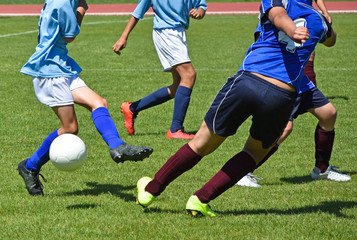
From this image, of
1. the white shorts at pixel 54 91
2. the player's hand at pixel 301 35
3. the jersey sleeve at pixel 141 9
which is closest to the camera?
the player's hand at pixel 301 35

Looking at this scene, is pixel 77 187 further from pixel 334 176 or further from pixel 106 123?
pixel 334 176

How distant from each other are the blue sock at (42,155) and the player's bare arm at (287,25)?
89.7 inches

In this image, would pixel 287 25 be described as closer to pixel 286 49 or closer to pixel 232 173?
pixel 286 49

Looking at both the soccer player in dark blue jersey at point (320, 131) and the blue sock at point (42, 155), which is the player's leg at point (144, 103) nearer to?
the soccer player in dark blue jersey at point (320, 131)

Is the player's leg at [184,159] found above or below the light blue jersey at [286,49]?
below

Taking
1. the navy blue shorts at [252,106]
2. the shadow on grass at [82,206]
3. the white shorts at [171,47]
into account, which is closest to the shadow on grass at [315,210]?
the navy blue shorts at [252,106]

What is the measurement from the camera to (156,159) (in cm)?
732

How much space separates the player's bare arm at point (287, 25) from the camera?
4242 mm

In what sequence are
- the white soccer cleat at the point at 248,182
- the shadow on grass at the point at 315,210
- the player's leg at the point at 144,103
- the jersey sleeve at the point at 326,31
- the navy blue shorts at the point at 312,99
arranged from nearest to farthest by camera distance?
the jersey sleeve at the point at 326,31
the shadow on grass at the point at 315,210
the navy blue shorts at the point at 312,99
the white soccer cleat at the point at 248,182
the player's leg at the point at 144,103

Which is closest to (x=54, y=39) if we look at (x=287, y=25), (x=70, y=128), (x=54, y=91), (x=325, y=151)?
(x=54, y=91)

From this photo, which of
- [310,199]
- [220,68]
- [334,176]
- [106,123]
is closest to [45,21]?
[106,123]

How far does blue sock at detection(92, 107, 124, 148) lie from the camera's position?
5.33 meters

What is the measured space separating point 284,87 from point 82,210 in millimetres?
1851

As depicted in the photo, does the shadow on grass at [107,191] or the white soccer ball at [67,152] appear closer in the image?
the white soccer ball at [67,152]
